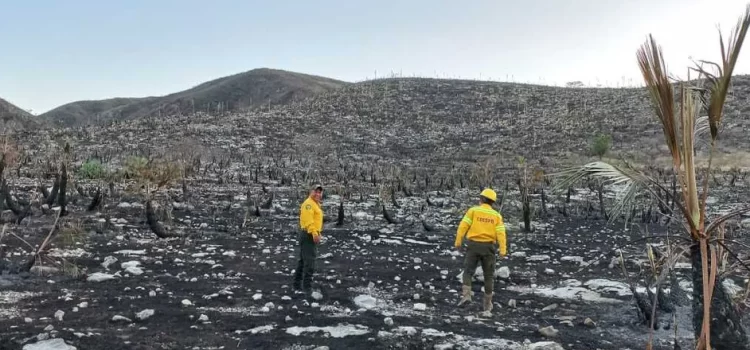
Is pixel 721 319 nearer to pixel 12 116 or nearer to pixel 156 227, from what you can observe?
pixel 156 227

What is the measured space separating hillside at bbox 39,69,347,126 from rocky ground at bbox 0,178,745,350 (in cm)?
5916

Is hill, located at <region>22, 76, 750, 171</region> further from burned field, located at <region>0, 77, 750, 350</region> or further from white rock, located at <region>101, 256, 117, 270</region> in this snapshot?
white rock, located at <region>101, 256, 117, 270</region>

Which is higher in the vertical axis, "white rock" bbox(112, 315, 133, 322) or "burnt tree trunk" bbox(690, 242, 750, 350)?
"burnt tree trunk" bbox(690, 242, 750, 350)

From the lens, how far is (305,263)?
7.86 metres

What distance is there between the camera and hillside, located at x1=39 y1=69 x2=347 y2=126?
75.9 m

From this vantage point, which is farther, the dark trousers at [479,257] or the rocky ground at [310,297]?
the dark trousers at [479,257]

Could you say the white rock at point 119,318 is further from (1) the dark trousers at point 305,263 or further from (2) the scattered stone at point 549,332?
(2) the scattered stone at point 549,332

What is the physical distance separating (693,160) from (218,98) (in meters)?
81.6

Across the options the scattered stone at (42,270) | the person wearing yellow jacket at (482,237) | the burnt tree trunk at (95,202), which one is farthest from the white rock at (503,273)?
the burnt tree trunk at (95,202)

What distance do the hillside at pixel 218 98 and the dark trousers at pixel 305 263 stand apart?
6205 centimetres

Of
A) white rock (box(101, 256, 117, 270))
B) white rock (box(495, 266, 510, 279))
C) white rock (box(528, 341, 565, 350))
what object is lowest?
white rock (box(528, 341, 565, 350))

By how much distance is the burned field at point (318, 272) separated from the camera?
6.00 meters

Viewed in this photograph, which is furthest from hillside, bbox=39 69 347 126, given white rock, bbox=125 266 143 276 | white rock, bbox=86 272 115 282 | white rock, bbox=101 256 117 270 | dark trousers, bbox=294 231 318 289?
dark trousers, bbox=294 231 318 289

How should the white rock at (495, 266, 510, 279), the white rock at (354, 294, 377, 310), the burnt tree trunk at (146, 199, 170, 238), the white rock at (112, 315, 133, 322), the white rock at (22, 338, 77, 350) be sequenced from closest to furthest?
the white rock at (22, 338, 77, 350), the white rock at (112, 315, 133, 322), the white rock at (354, 294, 377, 310), the white rock at (495, 266, 510, 279), the burnt tree trunk at (146, 199, 170, 238)
